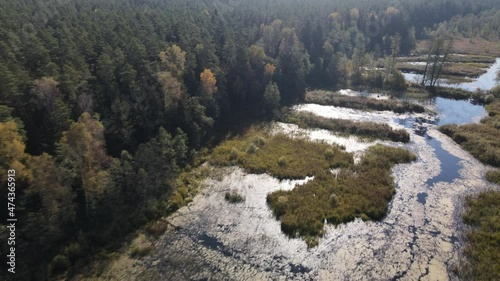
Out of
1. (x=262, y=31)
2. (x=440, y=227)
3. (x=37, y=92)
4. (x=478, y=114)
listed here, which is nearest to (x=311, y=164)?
(x=440, y=227)

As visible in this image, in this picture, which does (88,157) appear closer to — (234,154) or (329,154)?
(234,154)

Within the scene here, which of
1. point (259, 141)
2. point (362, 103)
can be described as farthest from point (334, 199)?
point (362, 103)

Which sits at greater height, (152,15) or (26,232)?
(152,15)

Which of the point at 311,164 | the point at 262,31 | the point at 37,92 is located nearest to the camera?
the point at 37,92

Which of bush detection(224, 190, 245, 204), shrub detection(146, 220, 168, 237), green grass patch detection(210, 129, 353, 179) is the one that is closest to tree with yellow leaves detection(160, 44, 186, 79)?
green grass patch detection(210, 129, 353, 179)

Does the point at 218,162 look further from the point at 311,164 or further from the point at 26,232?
the point at 26,232

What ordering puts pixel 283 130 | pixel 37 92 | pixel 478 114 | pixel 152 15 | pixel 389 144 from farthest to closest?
1. pixel 152 15
2. pixel 478 114
3. pixel 283 130
4. pixel 389 144
5. pixel 37 92
